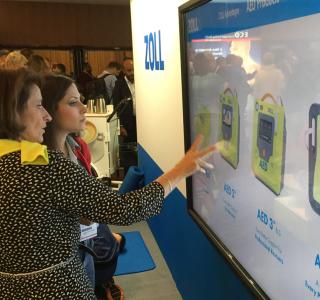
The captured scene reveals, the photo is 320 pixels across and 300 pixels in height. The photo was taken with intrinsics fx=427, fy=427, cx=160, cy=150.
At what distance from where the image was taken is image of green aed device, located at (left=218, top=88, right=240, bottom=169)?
4.71 feet

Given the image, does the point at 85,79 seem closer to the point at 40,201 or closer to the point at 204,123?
the point at 204,123

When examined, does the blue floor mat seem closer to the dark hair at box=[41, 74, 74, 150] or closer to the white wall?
the white wall

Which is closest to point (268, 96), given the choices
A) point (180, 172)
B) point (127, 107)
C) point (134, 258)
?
point (180, 172)

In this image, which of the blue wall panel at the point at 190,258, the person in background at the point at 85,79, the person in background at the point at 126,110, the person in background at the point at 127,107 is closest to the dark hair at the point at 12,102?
the blue wall panel at the point at 190,258

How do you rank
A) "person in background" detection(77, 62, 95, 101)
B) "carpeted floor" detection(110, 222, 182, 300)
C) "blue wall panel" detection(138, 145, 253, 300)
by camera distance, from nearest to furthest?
"blue wall panel" detection(138, 145, 253, 300) < "carpeted floor" detection(110, 222, 182, 300) < "person in background" detection(77, 62, 95, 101)

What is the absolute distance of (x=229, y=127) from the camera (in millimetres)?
1501

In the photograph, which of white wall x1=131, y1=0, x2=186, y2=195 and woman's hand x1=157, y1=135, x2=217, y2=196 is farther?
white wall x1=131, y1=0, x2=186, y2=195

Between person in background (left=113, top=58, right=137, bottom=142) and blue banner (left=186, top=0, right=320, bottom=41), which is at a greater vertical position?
blue banner (left=186, top=0, right=320, bottom=41)

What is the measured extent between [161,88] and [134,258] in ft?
4.49

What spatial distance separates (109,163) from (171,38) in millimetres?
2843

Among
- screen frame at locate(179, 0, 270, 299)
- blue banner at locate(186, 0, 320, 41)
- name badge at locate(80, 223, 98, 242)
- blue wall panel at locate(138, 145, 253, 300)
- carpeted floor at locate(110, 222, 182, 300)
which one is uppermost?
blue banner at locate(186, 0, 320, 41)

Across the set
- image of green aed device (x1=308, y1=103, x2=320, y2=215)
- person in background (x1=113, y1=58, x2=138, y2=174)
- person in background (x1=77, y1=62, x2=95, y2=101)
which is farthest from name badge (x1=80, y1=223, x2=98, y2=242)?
person in background (x1=77, y1=62, x2=95, y2=101)

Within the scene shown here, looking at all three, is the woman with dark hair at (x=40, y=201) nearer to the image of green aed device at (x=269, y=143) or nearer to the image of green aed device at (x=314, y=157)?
the image of green aed device at (x=269, y=143)

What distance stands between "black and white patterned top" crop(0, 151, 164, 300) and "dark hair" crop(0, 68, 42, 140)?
0.32ft
